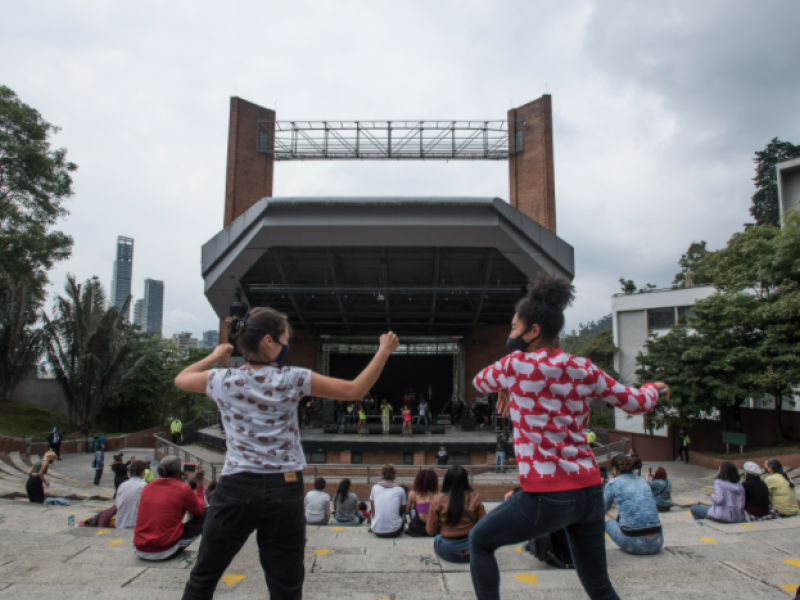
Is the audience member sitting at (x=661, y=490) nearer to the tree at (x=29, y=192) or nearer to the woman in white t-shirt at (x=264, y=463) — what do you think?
the woman in white t-shirt at (x=264, y=463)

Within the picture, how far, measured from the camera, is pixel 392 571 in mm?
3307

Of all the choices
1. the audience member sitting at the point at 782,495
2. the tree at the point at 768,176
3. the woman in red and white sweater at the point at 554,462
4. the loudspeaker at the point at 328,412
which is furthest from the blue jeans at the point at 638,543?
the tree at the point at 768,176

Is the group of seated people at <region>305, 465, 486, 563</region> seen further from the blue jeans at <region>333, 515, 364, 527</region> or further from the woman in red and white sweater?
the woman in red and white sweater

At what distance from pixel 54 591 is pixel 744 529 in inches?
214

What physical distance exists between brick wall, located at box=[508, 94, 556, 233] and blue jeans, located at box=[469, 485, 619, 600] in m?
21.7

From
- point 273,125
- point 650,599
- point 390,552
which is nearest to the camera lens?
point 650,599

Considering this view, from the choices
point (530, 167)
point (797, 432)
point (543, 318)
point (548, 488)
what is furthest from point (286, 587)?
point (530, 167)

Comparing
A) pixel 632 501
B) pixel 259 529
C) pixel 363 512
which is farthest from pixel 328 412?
pixel 259 529

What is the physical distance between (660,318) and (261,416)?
95.6ft

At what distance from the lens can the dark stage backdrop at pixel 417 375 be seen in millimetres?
26641

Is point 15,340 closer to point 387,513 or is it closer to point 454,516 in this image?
point 387,513

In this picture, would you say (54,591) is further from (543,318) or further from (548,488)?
(543,318)

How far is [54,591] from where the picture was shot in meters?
2.78

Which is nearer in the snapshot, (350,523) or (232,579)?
(232,579)
